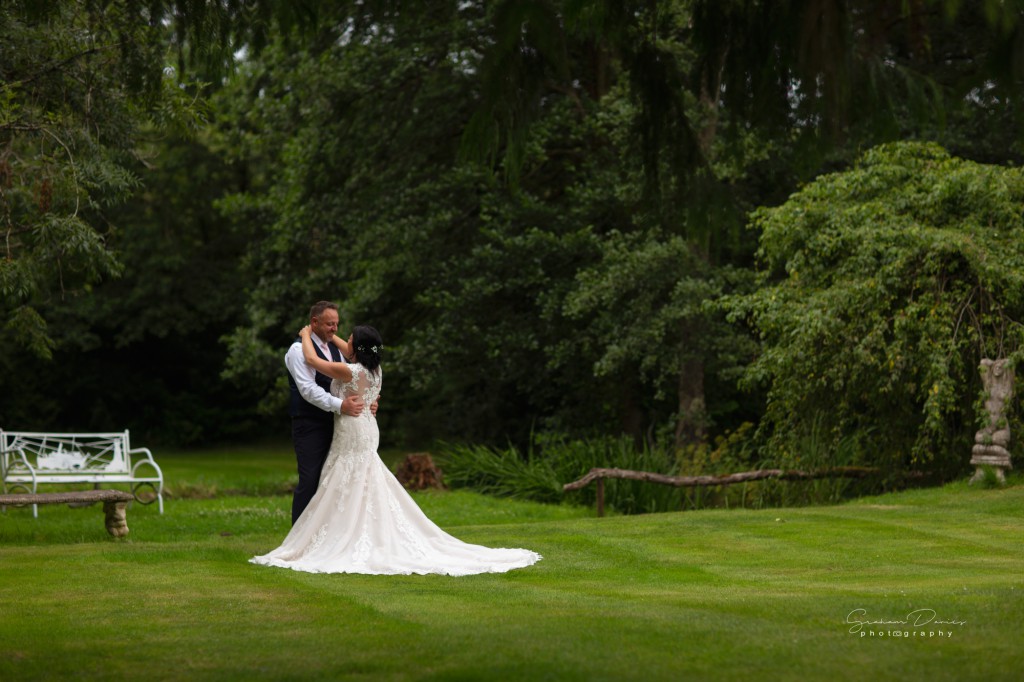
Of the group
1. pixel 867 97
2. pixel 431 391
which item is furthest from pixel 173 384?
pixel 867 97

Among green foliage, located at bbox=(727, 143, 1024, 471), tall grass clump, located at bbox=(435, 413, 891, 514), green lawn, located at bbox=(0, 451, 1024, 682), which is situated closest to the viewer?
green lawn, located at bbox=(0, 451, 1024, 682)

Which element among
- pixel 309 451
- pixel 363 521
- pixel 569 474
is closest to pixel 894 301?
pixel 569 474

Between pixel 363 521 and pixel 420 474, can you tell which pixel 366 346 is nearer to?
pixel 363 521

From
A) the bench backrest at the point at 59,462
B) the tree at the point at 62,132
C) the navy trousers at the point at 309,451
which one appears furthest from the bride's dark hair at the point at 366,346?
the bench backrest at the point at 59,462

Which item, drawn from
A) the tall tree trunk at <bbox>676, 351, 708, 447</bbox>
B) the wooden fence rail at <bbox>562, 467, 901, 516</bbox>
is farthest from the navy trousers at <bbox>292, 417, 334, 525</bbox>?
the tall tree trunk at <bbox>676, 351, 708, 447</bbox>

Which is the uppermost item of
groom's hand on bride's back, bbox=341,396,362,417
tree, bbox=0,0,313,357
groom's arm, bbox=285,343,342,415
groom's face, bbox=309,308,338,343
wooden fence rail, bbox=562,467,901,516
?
tree, bbox=0,0,313,357

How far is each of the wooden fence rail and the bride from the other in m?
4.72

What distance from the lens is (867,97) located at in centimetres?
655

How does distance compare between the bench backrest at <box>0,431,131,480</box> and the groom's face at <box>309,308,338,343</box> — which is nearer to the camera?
the groom's face at <box>309,308,338,343</box>

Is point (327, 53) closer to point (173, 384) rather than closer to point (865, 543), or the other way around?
point (865, 543)

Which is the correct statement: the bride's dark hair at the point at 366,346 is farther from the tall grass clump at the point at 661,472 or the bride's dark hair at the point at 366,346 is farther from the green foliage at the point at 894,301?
the green foliage at the point at 894,301

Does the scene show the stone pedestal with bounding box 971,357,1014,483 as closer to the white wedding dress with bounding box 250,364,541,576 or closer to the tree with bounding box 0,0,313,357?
the white wedding dress with bounding box 250,364,541,576

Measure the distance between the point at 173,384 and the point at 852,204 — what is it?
2394 cm

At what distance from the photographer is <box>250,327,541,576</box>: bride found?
345 inches
